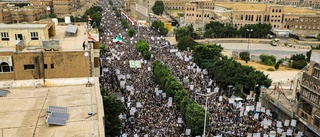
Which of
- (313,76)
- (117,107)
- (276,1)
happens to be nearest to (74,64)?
(117,107)

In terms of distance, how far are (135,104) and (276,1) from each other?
18693 centimetres

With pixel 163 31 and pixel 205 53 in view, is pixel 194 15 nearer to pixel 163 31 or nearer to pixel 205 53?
pixel 163 31

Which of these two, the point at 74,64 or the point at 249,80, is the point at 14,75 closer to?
Answer: the point at 74,64

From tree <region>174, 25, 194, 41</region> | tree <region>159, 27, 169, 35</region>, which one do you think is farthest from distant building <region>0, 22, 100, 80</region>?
tree <region>159, 27, 169, 35</region>

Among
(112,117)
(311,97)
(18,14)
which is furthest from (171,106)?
(18,14)

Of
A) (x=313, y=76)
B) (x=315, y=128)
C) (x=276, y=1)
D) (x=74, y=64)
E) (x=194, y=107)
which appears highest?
(x=276, y=1)

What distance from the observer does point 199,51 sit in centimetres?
5053

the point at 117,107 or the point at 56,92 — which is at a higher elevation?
the point at 56,92

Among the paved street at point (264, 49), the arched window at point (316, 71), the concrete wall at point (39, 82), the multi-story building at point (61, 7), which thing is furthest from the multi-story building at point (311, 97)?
the multi-story building at point (61, 7)

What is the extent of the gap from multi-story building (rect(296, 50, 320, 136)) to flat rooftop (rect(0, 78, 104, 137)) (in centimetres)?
2087

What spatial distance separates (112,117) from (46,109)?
966 cm

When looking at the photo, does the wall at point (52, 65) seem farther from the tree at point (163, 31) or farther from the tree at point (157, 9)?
the tree at point (157, 9)

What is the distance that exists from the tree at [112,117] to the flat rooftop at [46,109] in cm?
537

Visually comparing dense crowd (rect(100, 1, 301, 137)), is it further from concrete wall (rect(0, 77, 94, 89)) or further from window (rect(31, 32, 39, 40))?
window (rect(31, 32, 39, 40))
